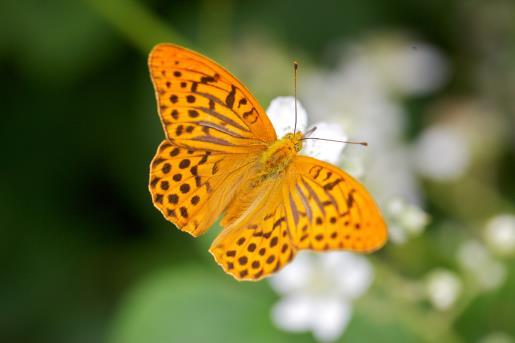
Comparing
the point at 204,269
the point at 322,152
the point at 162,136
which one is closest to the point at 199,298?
the point at 204,269

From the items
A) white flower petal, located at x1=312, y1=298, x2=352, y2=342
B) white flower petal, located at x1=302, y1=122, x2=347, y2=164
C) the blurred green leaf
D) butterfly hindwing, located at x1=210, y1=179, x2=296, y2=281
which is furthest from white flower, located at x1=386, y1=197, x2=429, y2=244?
the blurred green leaf

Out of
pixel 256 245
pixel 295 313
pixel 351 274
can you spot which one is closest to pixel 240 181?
pixel 256 245

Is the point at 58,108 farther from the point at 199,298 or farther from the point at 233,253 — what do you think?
the point at 233,253

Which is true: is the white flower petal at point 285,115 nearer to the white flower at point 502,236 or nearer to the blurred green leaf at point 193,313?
the white flower at point 502,236

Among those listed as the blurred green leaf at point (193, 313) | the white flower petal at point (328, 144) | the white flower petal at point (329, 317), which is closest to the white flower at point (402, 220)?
the white flower petal at point (328, 144)

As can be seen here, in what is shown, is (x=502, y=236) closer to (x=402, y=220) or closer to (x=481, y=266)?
(x=481, y=266)
